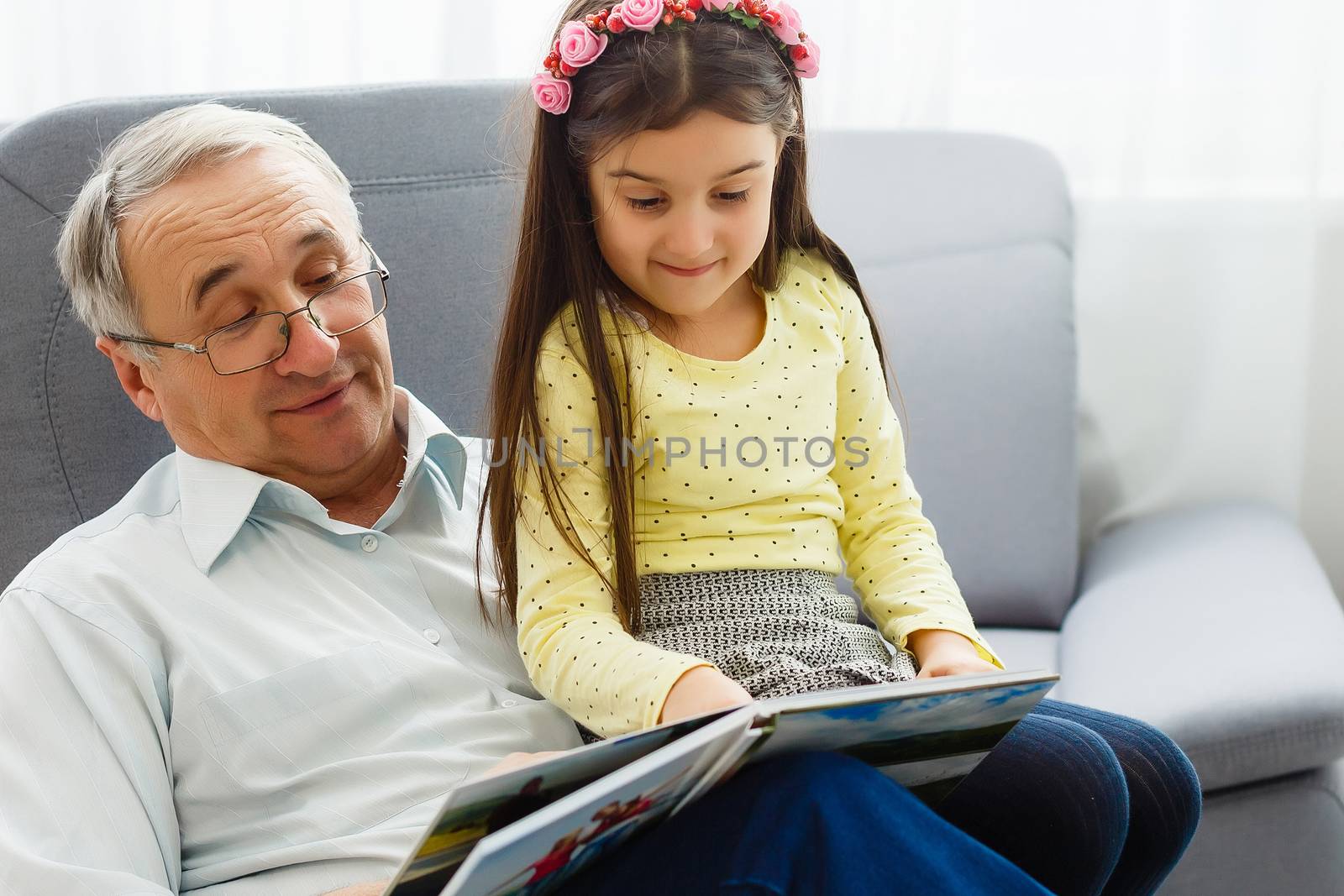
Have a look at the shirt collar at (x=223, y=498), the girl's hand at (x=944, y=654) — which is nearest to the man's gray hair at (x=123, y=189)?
the shirt collar at (x=223, y=498)

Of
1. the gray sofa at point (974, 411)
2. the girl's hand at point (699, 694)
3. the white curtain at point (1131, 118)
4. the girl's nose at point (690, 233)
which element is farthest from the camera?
the white curtain at point (1131, 118)

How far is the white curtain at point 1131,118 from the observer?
7.17ft

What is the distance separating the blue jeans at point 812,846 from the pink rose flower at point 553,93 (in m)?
0.61

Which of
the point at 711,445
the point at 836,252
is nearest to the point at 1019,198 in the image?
the point at 836,252

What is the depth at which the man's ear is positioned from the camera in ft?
4.43

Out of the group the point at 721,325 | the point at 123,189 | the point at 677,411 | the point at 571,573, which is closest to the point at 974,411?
the point at 721,325

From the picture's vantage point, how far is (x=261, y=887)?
3.84 ft

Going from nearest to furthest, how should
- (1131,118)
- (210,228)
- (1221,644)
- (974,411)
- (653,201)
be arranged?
(653,201) < (210,228) < (1221,644) < (974,411) < (1131,118)

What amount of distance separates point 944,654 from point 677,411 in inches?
13.7

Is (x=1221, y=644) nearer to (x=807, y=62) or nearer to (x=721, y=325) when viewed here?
(x=721, y=325)

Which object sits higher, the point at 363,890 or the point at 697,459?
the point at 697,459

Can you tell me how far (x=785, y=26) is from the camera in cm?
118

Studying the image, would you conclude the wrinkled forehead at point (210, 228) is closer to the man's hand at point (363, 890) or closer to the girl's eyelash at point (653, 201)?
the girl's eyelash at point (653, 201)

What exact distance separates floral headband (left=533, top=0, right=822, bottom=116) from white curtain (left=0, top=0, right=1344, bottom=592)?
1136mm
